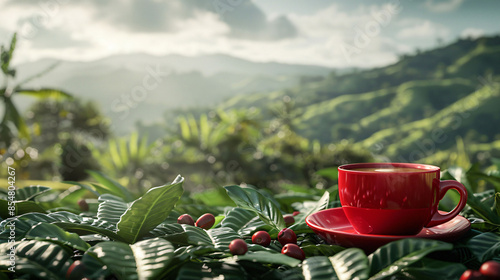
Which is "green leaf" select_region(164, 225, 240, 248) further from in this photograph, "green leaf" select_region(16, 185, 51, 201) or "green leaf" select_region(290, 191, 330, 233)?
"green leaf" select_region(16, 185, 51, 201)

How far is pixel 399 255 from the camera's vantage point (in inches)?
13.8

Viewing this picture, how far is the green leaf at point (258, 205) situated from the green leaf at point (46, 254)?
0.69ft

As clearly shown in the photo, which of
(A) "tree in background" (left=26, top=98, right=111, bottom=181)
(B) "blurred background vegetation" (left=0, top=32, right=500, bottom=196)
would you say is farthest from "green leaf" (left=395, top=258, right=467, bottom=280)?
(A) "tree in background" (left=26, top=98, right=111, bottom=181)

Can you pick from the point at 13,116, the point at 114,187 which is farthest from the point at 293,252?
the point at 13,116

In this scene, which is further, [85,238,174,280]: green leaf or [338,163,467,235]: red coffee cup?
[338,163,467,235]: red coffee cup

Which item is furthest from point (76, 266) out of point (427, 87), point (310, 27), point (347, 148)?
point (310, 27)

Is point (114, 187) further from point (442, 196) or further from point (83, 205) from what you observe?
point (442, 196)

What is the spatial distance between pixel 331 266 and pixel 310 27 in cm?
2355

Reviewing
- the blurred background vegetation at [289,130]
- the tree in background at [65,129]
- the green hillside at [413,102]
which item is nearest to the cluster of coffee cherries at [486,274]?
the blurred background vegetation at [289,130]

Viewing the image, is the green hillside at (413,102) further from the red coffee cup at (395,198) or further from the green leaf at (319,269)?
the green leaf at (319,269)

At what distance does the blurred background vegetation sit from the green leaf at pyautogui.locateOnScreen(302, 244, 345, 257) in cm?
44

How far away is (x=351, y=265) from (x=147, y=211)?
0.73 ft

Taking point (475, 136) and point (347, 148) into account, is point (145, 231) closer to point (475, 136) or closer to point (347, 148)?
point (347, 148)

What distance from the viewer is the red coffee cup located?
1.58ft
